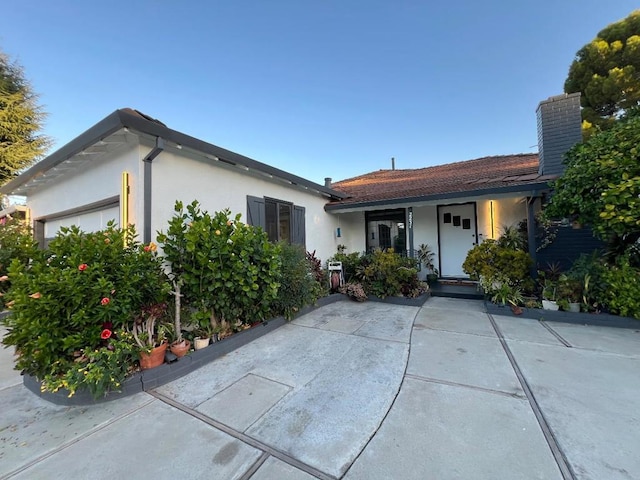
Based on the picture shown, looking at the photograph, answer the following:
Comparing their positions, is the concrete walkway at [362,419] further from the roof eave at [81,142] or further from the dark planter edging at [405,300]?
the roof eave at [81,142]

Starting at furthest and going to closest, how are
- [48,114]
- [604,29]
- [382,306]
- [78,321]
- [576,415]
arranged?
[48,114], [604,29], [382,306], [78,321], [576,415]

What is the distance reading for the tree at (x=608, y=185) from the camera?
361cm

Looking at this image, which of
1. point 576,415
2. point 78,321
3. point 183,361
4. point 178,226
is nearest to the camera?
point 576,415

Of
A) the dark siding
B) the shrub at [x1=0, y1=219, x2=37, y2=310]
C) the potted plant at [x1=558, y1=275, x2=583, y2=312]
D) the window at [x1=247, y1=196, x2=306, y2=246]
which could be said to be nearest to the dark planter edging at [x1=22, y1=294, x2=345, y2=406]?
the window at [x1=247, y1=196, x2=306, y2=246]

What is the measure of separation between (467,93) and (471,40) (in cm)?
162

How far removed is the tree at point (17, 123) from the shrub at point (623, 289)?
670 inches

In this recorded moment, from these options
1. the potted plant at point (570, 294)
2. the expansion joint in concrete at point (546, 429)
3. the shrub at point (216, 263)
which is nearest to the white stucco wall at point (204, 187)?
the shrub at point (216, 263)

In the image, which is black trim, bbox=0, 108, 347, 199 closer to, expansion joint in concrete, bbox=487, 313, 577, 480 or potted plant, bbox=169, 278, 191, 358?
potted plant, bbox=169, 278, 191, 358

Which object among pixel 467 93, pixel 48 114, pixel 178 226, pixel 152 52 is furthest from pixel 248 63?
pixel 48 114

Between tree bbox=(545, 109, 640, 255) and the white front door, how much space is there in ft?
9.35

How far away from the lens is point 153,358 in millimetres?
2738

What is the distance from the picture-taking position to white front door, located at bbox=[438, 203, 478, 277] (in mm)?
7379

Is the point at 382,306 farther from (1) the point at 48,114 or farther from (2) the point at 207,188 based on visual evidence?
(1) the point at 48,114

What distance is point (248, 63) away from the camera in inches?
279
